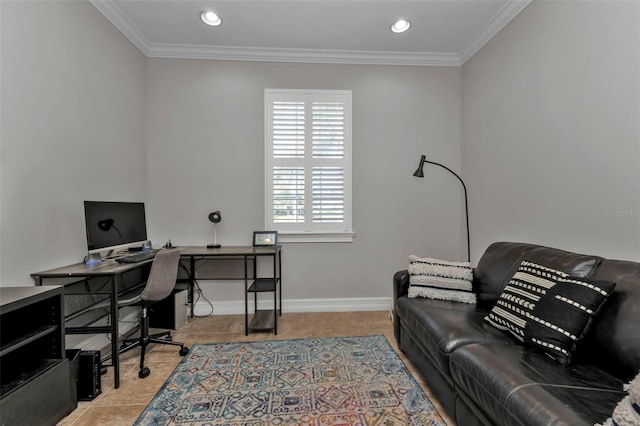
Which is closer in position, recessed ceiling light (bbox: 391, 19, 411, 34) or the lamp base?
the lamp base

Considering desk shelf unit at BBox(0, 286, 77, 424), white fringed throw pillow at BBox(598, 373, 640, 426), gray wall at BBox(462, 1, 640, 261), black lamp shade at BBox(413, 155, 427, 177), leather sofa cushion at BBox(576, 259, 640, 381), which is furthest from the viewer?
black lamp shade at BBox(413, 155, 427, 177)

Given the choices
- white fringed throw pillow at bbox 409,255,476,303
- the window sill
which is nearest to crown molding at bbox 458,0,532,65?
white fringed throw pillow at bbox 409,255,476,303

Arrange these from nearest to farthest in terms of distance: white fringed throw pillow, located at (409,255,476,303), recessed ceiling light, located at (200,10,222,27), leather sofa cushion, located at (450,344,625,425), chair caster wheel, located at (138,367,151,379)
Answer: leather sofa cushion, located at (450,344,625,425), chair caster wheel, located at (138,367,151,379), white fringed throw pillow, located at (409,255,476,303), recessed ceiling light, located at (200,10,222,27)

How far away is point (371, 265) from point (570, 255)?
6.36 ft

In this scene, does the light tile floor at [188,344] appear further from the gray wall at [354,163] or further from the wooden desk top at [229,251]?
the wooden desk top at [229,251]

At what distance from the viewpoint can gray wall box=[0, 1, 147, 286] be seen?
5.72 feet

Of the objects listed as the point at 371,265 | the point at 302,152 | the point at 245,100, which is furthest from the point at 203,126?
the point at 371,265

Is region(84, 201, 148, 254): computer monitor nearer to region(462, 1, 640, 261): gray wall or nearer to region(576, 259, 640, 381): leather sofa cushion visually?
region(576, 259, 640, 381): leather sofa cushion

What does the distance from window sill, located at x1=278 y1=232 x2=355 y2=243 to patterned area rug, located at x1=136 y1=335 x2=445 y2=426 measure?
3.74 ft

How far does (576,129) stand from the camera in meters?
1.96

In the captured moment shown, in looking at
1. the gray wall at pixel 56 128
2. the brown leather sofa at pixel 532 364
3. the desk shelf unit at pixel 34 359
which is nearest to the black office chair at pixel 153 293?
the desk shelf unit at pixel 34 359

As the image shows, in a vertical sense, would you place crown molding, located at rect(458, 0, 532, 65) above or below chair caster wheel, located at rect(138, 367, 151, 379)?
above

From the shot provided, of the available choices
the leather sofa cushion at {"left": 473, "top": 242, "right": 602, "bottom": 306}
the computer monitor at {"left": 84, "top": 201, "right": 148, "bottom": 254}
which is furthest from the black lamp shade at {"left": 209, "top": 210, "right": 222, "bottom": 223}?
the leather sofa cushion at {"left": 473, "top": 242, "right": 602, "bottom": 306}

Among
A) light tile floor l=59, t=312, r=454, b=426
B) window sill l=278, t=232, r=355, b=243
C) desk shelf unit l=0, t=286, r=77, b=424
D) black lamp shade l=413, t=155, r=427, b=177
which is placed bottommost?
light tile floor l=59, t=312, r=454, b=426
